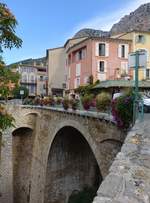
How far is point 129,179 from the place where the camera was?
145 inches

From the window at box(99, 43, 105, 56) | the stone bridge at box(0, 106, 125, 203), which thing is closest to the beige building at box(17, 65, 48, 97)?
the window at box(99, 43, 105, 56)

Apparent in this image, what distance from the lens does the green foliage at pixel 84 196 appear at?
1972 centimetres

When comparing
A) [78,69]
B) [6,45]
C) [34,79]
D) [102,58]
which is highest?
[102,58]

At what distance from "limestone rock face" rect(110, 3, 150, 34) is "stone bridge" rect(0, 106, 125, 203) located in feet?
236

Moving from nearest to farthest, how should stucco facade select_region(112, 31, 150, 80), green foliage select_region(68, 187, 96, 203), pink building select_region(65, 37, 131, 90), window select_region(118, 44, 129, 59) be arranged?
green foliage select_region(68, 187, 96, 203) → pink building select_region(65, 37, 131, 90) → window select_region(118, 44, 129, 59) → stucco facade select_region(112, 31, 150, 80)

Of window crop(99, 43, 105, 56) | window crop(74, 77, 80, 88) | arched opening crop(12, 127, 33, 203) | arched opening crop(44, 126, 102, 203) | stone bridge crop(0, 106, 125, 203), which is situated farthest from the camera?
window crop(74, 77, 80, 88)

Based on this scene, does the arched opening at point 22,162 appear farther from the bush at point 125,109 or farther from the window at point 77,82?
the bush at point 125,109

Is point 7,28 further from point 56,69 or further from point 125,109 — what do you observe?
point 56,69

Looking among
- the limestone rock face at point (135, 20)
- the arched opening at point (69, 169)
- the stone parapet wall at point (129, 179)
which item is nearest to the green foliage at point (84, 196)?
the arched opening at point (69, 169)

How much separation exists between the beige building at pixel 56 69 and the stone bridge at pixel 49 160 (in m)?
20.8

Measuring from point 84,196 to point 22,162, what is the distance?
9363 millimetres

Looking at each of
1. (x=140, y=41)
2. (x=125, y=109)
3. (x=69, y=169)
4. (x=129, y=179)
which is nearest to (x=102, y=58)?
(x=140, y=41)

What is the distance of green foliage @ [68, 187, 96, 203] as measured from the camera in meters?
19.7

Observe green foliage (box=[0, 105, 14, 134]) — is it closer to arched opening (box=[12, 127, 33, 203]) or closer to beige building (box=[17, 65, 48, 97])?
arched opening (box=[12, 127, 33, 203])
